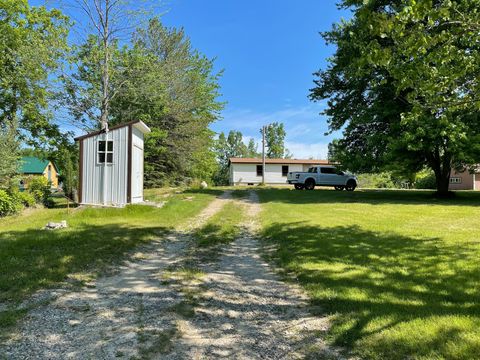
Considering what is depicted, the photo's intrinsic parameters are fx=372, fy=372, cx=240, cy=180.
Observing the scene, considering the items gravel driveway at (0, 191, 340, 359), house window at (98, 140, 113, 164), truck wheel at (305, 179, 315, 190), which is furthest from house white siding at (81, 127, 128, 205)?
truck wheel at (305, 179, 315, 190)

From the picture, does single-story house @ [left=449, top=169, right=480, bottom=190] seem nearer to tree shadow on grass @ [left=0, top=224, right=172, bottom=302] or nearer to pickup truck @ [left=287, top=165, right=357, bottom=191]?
pickup truck @ [left=287, top=165, right=357, bottom=191]

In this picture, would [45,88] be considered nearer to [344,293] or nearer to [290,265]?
[290,265]

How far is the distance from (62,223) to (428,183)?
38.1m

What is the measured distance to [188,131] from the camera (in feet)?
86.6

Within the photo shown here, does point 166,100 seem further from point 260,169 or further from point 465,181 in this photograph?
point 465,181

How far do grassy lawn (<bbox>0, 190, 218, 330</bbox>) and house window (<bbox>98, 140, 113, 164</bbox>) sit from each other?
218 centimetres

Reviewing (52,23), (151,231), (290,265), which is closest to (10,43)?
(52,23)

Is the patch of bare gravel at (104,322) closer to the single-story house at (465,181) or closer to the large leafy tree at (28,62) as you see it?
the large leafy tree at (28,62)

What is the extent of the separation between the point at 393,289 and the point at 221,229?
18.8ft

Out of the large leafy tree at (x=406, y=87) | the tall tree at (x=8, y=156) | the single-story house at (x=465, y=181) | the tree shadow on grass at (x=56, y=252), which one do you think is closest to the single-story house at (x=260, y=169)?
the single-story house at (x=465, y=181)

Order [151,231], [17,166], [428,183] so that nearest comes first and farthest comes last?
1. [151,231]
2. [17,166]
3. [428,183]

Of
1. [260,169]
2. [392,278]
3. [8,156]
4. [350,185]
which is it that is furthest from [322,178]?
[392,278]

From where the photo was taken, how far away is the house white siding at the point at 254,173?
134 ft

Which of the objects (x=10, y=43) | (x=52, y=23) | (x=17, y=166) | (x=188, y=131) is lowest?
(x=17, y=166)
